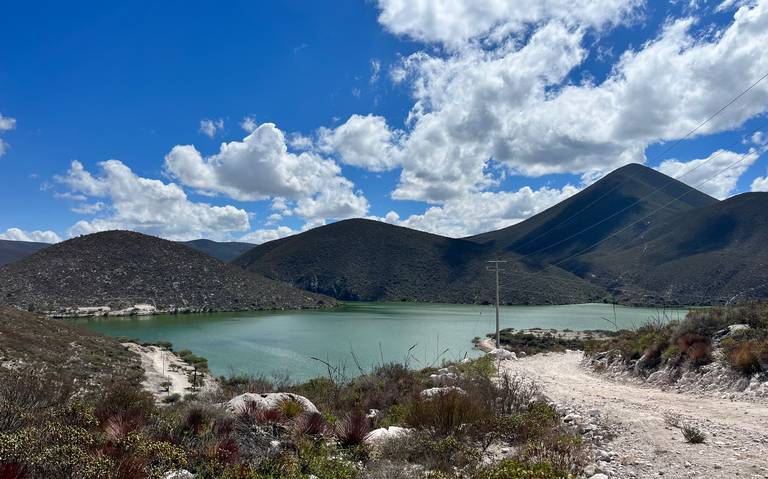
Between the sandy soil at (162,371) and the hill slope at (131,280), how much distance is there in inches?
1411

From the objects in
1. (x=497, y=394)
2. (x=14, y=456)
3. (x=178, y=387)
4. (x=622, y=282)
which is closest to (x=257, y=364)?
(x=178, y=387)

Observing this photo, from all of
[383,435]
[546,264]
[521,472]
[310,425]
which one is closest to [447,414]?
[383,435]

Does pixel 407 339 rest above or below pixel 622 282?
below

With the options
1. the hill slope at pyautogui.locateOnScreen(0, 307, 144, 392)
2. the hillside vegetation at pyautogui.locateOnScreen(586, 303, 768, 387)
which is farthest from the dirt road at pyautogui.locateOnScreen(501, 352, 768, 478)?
the hill slope at pyautogui.locateOnScreen(0, 307, 144, 392)

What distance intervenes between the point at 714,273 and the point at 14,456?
10239 cm

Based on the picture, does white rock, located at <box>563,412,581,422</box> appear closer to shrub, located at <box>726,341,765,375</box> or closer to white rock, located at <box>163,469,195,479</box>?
shrub, located at <box>726,341,765,375</box>

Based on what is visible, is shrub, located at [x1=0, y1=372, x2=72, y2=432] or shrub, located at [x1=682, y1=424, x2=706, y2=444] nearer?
shrub, located at [x1=0, y1=372, x2=72, y2=432]

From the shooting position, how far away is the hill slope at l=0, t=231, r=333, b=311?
63.5 meters

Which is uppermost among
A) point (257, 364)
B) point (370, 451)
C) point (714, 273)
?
point (714, 273)

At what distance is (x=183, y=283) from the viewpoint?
7719 centimetres

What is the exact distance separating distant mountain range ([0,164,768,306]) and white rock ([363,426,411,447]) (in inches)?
2717

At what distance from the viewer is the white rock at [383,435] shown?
6.77 metres

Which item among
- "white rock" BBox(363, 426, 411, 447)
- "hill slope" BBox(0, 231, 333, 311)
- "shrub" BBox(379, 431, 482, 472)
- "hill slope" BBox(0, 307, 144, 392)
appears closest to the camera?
"shrub" BBox(379, 431, 482, 472)

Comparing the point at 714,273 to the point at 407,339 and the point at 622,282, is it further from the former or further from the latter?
the point at 407,339
